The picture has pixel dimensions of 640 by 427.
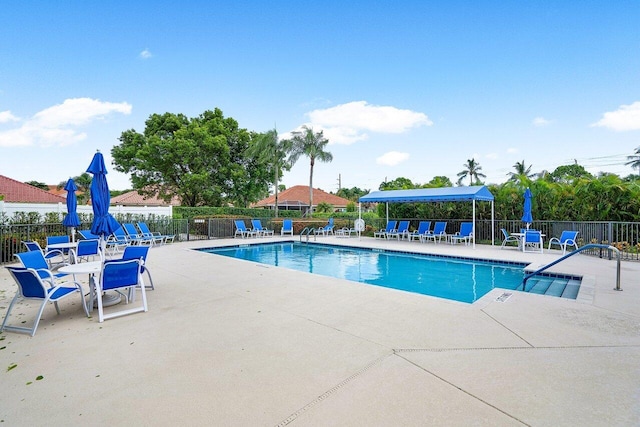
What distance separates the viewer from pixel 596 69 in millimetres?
13219

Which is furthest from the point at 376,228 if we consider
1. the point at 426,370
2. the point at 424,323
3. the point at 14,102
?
the point at 14,102

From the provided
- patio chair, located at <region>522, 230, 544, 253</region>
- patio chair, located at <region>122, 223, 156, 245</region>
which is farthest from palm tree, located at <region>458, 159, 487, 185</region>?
patio chair, located at <region>122, 223, 156, 245</region>

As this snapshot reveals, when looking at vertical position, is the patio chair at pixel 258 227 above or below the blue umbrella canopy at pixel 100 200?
below

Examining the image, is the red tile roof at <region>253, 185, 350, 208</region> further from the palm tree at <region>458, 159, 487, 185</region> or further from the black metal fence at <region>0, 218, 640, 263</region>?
the palm tree at <region>458, 159, 487, 185</region>

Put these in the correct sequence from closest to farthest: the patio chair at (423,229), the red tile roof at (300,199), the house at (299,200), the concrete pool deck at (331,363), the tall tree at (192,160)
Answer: the concrete pool deck at (331,363), the patio chair at (423,229), the tall tree at (192,160), the house at (299,200), the red tile roof at (300,199)

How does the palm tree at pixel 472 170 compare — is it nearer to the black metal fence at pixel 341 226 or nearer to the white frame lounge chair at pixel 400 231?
the black metal fence at pixel 341 226

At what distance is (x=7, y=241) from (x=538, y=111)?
71.7 feet

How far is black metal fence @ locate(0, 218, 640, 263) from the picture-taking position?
367 inches

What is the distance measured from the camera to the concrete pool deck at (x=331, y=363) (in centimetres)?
219

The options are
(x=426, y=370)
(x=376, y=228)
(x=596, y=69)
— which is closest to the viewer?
(x=426, y=370)

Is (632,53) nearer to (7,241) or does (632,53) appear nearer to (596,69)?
(596,69)

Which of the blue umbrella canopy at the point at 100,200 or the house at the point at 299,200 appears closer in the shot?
the blue umbrella canopy at the point at 100,200

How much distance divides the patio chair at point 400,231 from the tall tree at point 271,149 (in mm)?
10944

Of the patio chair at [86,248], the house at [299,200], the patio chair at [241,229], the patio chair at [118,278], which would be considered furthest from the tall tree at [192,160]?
the patio chair at [118,278]
